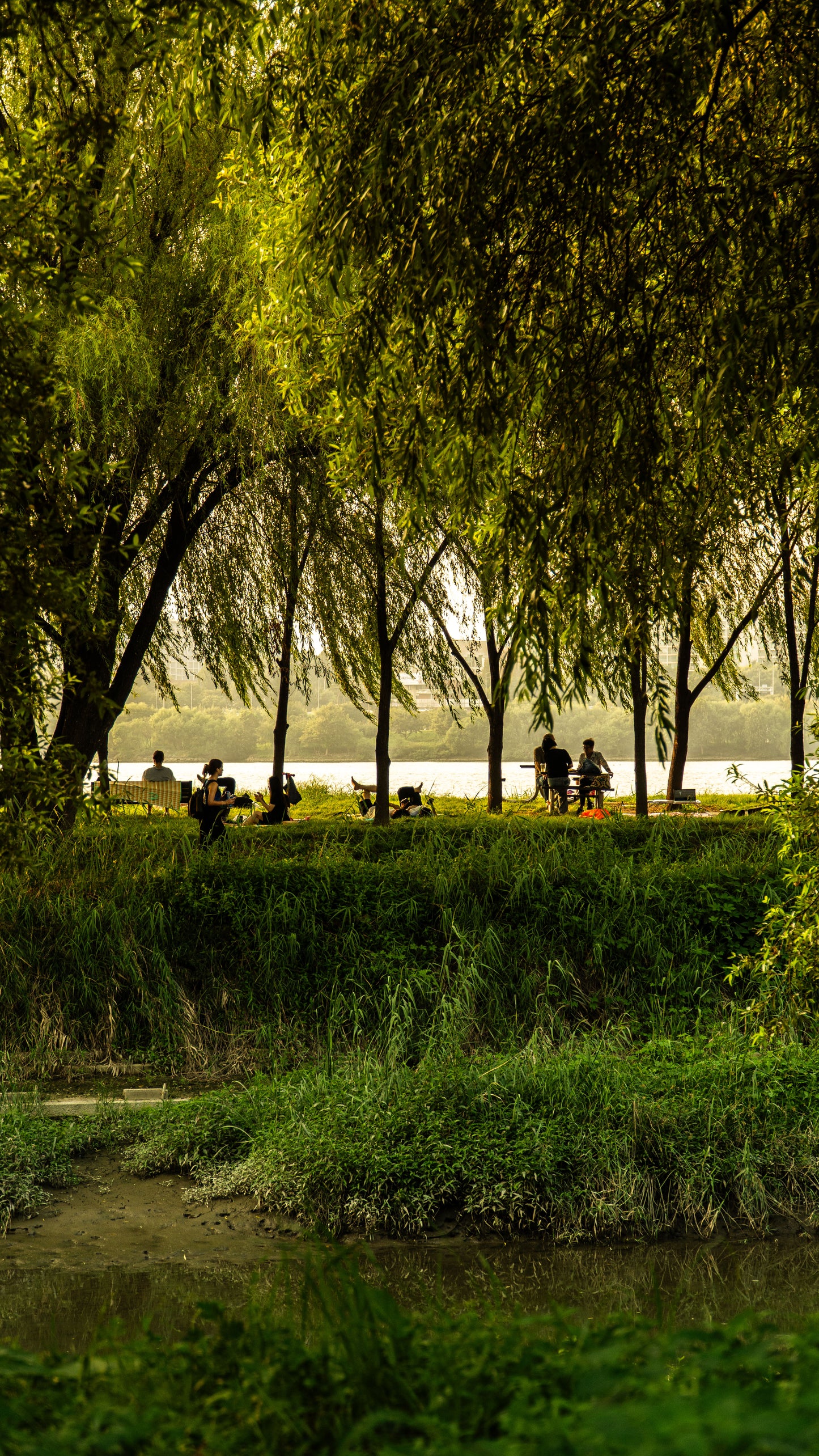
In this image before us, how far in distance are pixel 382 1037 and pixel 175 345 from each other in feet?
20.0

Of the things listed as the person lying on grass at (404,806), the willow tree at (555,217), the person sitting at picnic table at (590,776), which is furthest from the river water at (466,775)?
the willow tree at (555,217)

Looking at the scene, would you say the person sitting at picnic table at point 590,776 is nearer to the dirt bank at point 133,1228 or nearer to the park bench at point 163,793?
the park bench at point 163,793

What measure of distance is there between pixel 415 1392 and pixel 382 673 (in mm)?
12480

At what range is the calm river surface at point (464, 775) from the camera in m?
24.0

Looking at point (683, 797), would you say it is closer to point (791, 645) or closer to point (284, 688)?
point (791, 645)

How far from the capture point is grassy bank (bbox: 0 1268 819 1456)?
66.6 inches

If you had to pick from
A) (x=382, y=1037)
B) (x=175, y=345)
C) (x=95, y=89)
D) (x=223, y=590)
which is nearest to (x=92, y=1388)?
(x=95, y=89)

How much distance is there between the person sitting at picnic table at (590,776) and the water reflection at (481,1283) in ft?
37.5

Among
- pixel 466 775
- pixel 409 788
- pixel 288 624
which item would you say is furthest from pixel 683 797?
pixel 466 775

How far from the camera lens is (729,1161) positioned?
5.69 m

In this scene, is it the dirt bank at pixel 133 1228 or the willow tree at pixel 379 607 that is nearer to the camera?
the dirt bank at pixel 133 1228

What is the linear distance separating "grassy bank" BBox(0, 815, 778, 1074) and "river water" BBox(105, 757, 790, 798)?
3.44ft

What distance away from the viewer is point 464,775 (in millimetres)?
44594

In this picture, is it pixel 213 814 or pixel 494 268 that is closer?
pixel 494 268
